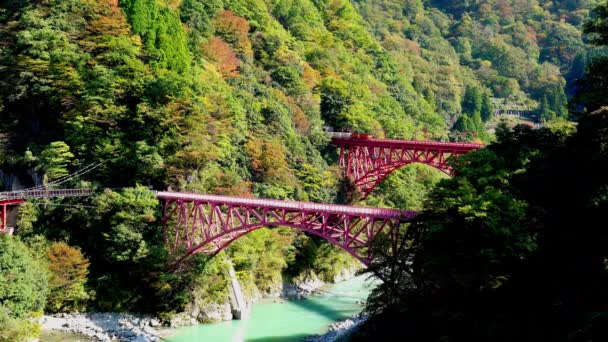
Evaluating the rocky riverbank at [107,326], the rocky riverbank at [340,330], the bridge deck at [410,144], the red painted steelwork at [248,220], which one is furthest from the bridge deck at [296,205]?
the bridge deck at [410,144]

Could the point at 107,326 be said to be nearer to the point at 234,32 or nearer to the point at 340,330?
the point at 340,330

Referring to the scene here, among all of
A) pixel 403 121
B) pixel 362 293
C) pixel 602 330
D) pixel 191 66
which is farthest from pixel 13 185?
pixel 403 121

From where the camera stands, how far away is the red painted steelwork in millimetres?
28547

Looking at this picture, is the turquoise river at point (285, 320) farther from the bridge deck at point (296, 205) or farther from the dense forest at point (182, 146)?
the bridge deck at point (296, 205)

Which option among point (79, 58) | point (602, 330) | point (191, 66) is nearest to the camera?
point (602, 330)

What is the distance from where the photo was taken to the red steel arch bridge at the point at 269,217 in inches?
1131

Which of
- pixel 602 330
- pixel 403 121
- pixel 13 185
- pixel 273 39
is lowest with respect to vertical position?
pixel 602 330

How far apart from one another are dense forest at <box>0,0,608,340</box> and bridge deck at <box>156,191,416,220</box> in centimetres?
103

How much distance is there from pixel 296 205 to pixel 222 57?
24.1 m

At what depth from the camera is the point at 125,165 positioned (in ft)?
124

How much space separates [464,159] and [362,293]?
16603mm

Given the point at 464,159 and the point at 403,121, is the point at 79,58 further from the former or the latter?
the point at 403,121

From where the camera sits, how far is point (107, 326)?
32.8 m

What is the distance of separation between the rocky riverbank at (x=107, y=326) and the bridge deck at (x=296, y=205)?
557cm
